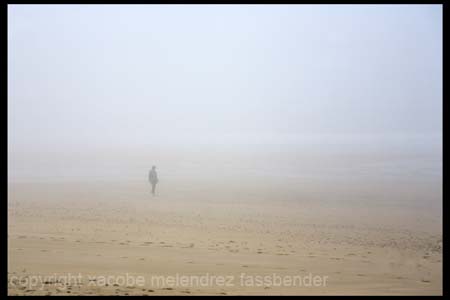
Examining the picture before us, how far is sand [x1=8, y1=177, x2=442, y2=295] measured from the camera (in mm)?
10031

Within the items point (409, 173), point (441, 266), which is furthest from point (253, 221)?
point (409, 173)

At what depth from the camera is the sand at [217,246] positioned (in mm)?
10031

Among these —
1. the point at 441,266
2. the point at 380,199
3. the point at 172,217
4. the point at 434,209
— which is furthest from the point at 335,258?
the point at 380,199

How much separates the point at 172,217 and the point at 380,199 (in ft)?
40.3

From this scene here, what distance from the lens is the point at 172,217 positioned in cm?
1897

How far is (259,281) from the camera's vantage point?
1038cm

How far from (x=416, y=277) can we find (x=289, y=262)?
302 cm

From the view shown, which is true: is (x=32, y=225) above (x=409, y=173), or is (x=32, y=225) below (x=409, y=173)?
below

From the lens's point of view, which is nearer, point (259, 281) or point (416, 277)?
point (259, 281)

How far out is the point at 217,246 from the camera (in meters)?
13.9
